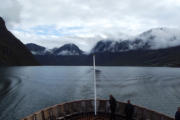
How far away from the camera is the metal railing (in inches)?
572

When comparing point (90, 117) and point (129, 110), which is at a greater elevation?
point (129, 110)

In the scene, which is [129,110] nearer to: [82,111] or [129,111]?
[129,111]

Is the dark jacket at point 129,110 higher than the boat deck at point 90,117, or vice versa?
the dark jacket at point 129,110

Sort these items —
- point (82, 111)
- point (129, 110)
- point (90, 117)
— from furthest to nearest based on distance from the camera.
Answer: point (82, 111) < point (90, 117) < point (129, 110)

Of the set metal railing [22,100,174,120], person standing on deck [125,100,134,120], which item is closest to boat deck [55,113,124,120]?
metal railing [22,100,174,120]

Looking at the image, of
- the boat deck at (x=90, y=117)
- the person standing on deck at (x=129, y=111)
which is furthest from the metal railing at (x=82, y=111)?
the person standing on deck at (x=129, y=111)

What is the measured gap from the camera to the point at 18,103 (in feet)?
126

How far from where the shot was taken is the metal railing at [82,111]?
14535mm

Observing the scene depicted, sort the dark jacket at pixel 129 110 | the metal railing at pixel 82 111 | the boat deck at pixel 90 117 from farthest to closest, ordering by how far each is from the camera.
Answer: the boat deck at pixel 90 117, the dark jacket at pixel 129 110, the metal railing at pixel 82 111

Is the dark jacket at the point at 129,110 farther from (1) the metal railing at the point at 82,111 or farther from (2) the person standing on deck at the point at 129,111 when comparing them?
(1) the metal railing at the point at 82,111

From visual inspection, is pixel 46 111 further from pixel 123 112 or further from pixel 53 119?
pixel 123 112

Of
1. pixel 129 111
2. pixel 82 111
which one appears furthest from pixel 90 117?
pixel 129 111

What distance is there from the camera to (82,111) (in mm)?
18016

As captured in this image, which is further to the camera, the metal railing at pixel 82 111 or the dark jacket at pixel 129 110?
the dark jacket at pixel 129 110
